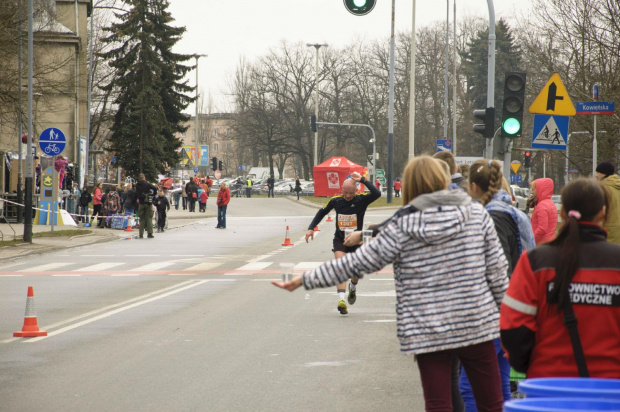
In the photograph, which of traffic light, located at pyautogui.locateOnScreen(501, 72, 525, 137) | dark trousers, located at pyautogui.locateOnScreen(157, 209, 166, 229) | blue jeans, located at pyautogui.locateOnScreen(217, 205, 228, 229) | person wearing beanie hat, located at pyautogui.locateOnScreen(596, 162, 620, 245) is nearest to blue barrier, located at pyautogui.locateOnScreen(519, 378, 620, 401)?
person wearing beanie hat, located at pyautogui.locateOnScreen(596, 162, 620, 245)

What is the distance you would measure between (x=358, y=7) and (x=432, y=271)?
9.70 meters

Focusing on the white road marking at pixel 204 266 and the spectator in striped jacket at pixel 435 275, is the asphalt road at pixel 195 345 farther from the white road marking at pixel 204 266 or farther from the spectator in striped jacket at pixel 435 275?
the spectator in striped jacket at pixel 435 275

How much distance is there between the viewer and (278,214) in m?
50.3

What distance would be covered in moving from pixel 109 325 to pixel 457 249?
738cm

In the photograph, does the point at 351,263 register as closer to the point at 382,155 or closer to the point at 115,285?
the point at 115,285

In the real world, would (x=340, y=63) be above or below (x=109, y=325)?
above

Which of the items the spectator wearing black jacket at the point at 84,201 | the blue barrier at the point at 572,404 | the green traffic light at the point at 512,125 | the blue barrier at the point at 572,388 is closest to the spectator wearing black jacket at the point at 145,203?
the spectator wearing black jacket at the point at 84,201

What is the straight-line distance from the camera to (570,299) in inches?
147

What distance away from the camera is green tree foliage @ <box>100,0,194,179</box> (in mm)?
54594

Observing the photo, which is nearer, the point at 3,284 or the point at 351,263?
the point at 351,263

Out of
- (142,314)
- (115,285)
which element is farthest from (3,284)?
(142,314)

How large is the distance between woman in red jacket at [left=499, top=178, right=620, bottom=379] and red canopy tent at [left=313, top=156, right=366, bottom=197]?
52834 mm

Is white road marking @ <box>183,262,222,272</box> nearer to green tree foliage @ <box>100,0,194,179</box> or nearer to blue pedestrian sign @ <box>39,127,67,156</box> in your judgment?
blue pedestrian sign @ <box>39,127,67,156</box>

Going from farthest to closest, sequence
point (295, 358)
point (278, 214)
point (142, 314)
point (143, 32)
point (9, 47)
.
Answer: point (143, 32) → point (278, 214) → point (9, 47) → point (142, 314) → point (295, 358)
